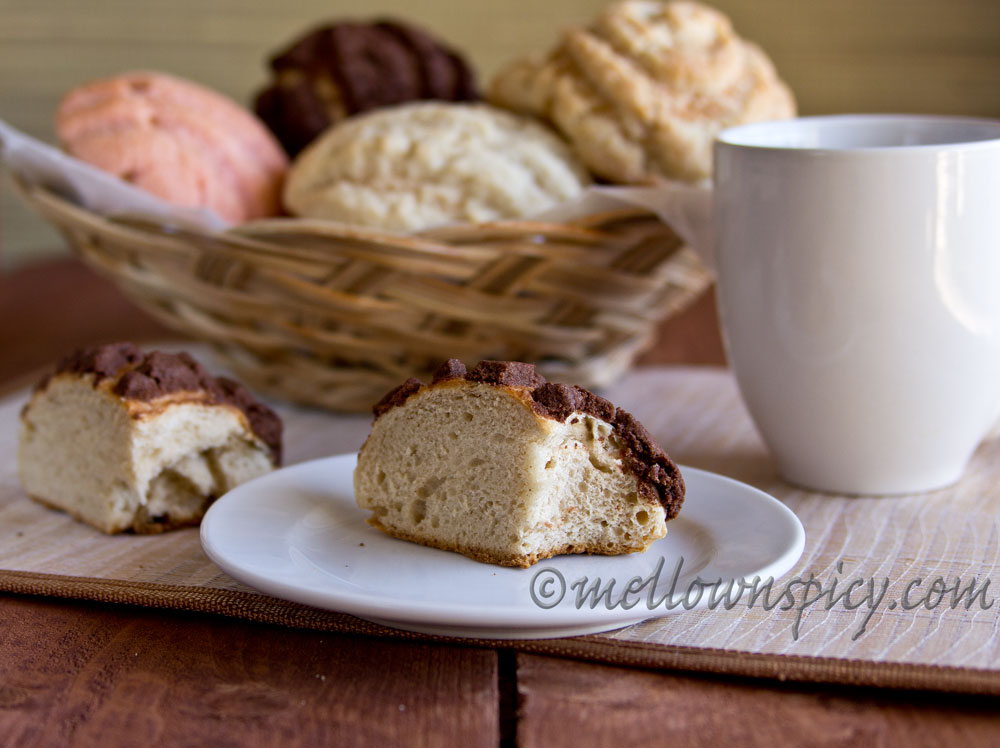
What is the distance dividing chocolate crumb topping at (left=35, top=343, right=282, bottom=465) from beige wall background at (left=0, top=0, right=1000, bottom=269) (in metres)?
2.48

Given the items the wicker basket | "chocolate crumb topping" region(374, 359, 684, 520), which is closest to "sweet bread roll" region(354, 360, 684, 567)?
"chocolate crumb topping" region(374, 359, 684, 520)

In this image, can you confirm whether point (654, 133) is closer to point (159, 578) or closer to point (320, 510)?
point (320, 510)

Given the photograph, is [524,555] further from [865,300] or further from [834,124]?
[834,124]

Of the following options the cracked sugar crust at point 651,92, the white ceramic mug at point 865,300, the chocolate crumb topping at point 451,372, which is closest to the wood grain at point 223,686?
the chocolate crumb topping at point 451,372

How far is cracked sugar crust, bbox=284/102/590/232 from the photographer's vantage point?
50.4 inches

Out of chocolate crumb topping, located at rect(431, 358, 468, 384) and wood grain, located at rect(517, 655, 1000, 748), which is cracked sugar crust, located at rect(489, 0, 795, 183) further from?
A: wood grain, located at rect(517, 655, 1000, 748)

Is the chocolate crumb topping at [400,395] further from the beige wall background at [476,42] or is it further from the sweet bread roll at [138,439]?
the beige wall background at [476,42]

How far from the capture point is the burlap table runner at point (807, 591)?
773 mm

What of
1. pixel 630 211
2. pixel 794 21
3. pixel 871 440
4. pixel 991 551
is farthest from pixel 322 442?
pixel 794 21

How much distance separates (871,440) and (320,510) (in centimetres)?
57

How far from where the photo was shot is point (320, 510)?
0.98 meters

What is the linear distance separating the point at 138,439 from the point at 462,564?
1.14 feet

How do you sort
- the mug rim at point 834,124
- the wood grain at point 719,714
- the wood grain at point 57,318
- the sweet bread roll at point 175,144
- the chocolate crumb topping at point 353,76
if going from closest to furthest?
the wood grain at point 719,714, the mug rim at point 834,124, the sweet bread roll at point 175,144, the chocolate crumb topping at point 353,76, the wood grain at point 57,318

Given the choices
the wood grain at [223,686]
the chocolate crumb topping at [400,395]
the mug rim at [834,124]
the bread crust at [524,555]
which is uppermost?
the mug rim at [834,124]
